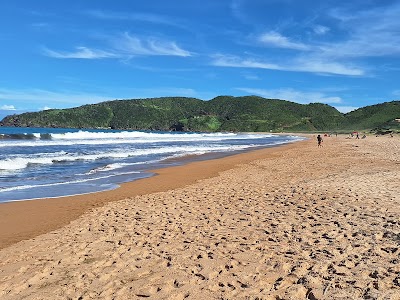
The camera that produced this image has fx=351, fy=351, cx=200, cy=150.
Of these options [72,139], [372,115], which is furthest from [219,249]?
[372,115]

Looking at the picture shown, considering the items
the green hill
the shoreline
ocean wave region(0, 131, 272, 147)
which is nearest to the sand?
the shoreline

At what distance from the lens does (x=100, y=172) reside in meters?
18.2

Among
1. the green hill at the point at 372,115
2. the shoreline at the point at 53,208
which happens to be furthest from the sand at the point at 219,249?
the green hill at the point at 372,115

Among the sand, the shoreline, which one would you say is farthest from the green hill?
the sand

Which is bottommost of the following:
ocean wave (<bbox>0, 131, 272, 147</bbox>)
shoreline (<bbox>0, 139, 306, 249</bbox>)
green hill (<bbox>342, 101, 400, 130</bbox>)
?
shoreline (<bbox>0, 139, 306, 249</bbox>)

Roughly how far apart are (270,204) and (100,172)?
11.0 metres

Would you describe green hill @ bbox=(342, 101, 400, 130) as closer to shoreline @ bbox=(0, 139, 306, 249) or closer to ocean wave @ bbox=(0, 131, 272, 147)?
ocean wave @ bbox=(0, 131, 272, 147)

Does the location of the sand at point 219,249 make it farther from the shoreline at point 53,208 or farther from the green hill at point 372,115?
the green hill at point 372,115

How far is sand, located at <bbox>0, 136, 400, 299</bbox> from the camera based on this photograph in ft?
15.9

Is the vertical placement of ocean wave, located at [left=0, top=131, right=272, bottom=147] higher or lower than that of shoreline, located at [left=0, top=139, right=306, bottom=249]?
higher

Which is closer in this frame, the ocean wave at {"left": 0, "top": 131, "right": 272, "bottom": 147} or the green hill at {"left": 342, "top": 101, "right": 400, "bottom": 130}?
the ocean wave at {"left": 0, "top": 131, "right": 272, "bottom": 147}

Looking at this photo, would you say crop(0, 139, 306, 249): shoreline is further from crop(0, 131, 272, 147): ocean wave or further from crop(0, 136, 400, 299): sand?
crop(0, 131, 272, 147): ocean wave

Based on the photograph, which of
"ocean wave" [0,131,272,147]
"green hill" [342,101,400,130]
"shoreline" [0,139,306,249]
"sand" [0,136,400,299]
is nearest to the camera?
"sand" [0,136,400,299]

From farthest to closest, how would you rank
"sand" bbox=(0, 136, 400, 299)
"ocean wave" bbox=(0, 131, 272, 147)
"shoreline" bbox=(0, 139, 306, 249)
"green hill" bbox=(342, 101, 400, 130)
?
"green hill" bbox=(342, 101, 400, 130) < "ocean wave" bbox=(0, 131, 272, 147) < "shoreline" bbox=(0, 139, 306, 249) < "sand" bbox=(0, 136, 400, 299)
